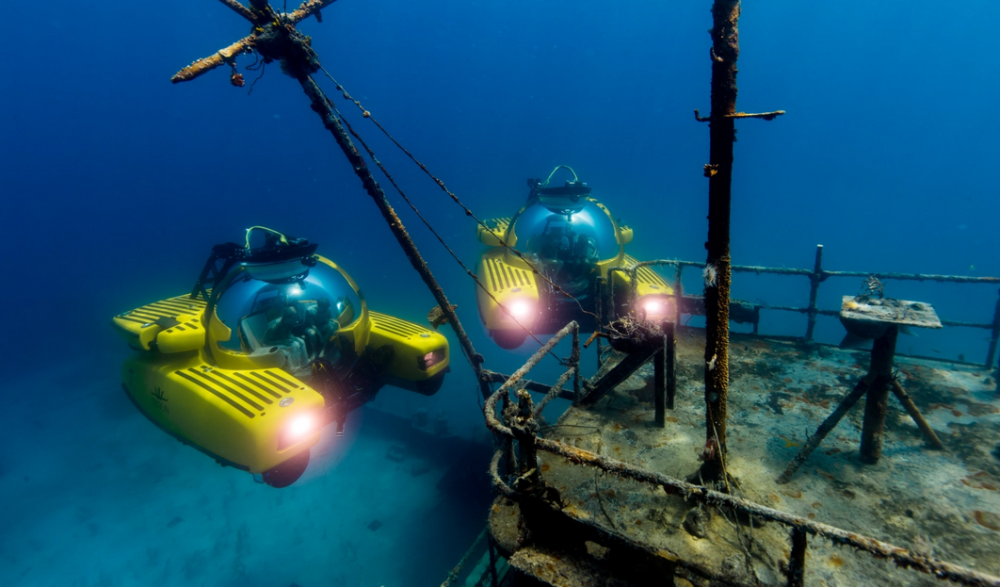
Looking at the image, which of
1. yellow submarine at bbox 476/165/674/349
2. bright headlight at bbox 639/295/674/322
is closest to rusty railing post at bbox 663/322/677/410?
bright headlight at bbox 639/295/674/322

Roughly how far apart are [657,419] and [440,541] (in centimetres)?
577

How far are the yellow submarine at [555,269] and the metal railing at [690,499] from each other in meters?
4.10

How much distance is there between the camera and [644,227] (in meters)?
68.2

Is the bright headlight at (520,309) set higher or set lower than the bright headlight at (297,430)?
higher

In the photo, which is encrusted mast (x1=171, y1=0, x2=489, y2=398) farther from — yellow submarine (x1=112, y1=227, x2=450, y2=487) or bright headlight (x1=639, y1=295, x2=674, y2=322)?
bright headlight (x1=639, y1=295, x2=674, y2=322)

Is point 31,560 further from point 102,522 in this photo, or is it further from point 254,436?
point 254,436

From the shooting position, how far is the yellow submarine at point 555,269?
24.8 feet

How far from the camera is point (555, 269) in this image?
8.15 meters

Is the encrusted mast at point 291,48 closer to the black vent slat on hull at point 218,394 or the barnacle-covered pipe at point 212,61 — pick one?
the barnacle-covered pipe at point 212,61

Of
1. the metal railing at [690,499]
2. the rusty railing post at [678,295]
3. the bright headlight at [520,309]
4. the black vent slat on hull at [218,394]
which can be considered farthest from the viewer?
the bright headlight at [520,309]

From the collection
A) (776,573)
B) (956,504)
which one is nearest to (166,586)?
(776,573)

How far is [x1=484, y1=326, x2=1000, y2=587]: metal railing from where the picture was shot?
1.84 m

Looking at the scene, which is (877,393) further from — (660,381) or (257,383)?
(257,383)

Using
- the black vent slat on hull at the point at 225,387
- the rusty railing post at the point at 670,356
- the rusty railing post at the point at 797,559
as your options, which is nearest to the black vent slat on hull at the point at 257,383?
the black vent slat on hull at the point at 225,387
